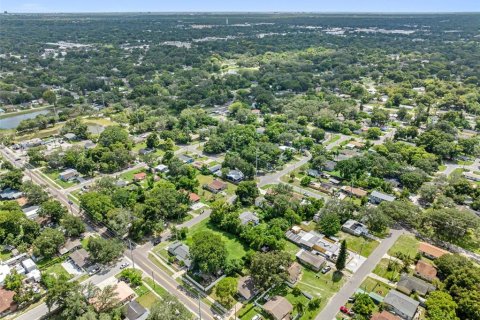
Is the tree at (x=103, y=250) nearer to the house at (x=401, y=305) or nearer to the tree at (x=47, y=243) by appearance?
the tree at (x=47, y=243)

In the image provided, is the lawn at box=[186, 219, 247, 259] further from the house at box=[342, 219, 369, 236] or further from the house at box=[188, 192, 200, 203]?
the house at box=[342, 219, 369, 236]

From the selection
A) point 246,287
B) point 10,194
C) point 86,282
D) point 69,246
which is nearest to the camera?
point 246,287

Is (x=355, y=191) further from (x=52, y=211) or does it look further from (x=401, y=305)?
(x=52, y=211)

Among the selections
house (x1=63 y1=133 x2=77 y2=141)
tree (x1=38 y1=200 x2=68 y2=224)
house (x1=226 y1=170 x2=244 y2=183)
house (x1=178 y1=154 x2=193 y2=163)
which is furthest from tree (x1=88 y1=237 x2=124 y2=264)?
house (x1=63 y1=133 x2=77 y2=141)

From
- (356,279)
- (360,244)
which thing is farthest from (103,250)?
(360,244)

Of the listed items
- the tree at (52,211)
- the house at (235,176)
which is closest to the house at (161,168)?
the house at (235,176)

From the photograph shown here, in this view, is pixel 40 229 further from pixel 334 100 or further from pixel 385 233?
pixel 334 100

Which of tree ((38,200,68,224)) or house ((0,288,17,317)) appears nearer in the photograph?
house ((0,288,17,317))
